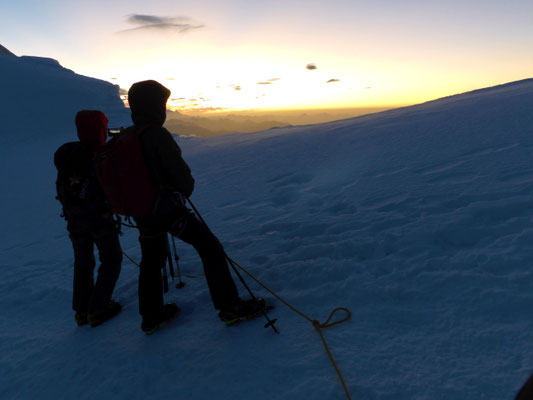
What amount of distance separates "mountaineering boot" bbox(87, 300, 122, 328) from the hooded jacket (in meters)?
1.69

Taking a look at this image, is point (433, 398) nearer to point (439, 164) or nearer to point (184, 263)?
point (184, 263)

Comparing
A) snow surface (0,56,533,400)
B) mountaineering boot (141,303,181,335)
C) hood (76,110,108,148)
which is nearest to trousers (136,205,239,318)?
mountaineering boot (141,303,181,335)

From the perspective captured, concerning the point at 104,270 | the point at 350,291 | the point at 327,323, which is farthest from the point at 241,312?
the point at 104,270

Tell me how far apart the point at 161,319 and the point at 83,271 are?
3.54ft

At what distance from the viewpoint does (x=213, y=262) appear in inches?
113

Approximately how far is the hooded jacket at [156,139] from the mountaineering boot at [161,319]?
49.6 inches

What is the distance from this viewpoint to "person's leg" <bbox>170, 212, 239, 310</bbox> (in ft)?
9.31

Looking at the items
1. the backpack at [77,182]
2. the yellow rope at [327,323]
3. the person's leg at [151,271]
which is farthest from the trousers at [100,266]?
the yellow rope at [327,323]

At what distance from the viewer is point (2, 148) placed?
640 inches

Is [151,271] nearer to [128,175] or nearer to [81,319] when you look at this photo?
[128,175]

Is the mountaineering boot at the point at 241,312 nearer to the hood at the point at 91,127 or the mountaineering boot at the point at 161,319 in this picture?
the mountaineering boot at the point at 161,319

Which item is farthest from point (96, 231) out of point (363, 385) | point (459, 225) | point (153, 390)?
point (459, 225)

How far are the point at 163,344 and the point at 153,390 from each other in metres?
0.51

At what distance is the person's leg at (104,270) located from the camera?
3.36 metres
